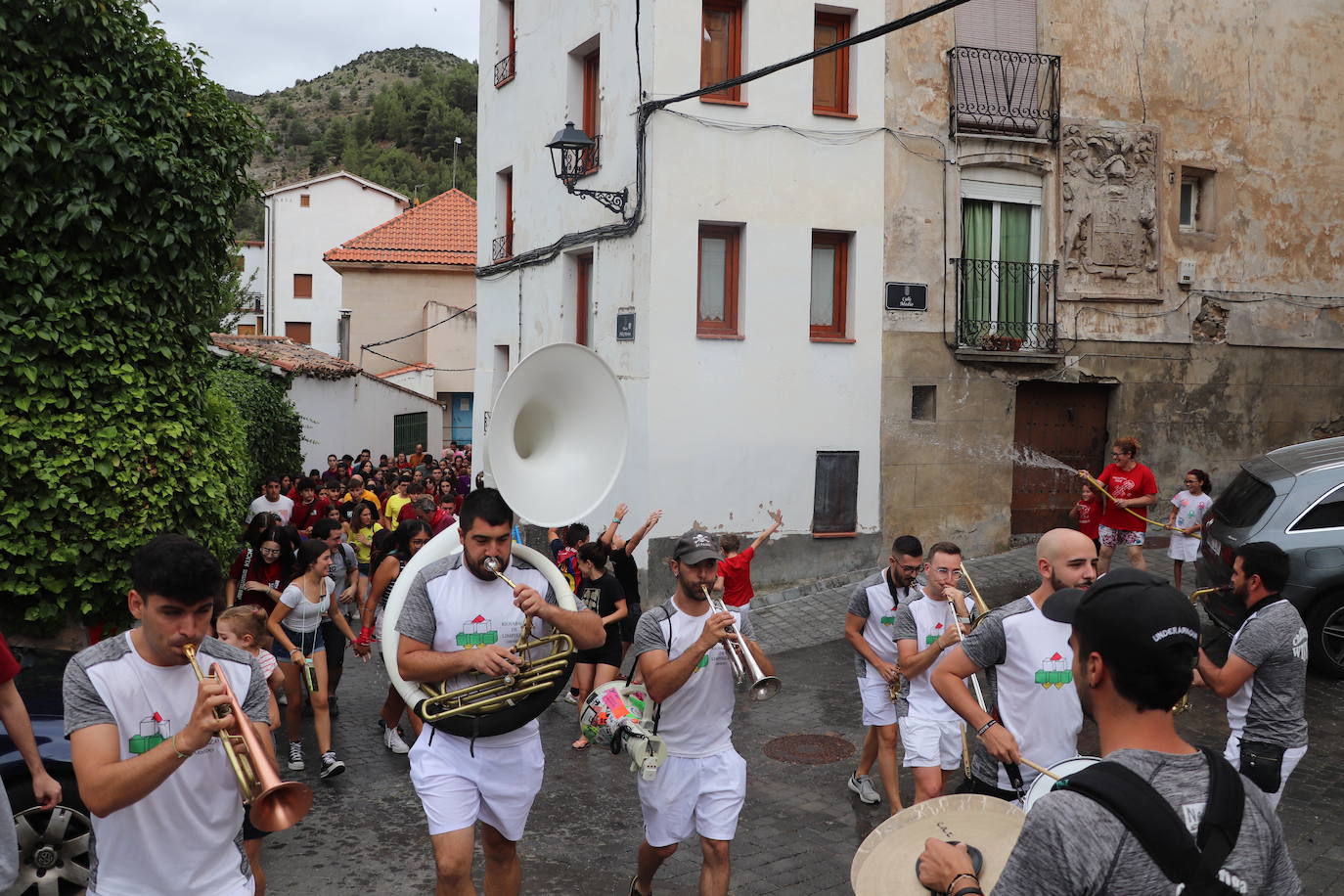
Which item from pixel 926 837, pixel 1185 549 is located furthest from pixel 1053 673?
pixel 1185 549

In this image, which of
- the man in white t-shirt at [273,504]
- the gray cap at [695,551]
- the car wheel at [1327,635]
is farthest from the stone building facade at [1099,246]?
the gray cap at [695,551]

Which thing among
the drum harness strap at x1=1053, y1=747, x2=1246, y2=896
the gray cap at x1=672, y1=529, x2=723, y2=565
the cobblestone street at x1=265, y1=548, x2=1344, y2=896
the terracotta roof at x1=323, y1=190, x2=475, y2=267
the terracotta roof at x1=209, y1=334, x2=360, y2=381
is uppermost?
the terracotta roof at x1=323, y1=190, x2=475, y2=267

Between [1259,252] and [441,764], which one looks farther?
[1259,252]

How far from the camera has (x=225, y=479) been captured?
997 cm

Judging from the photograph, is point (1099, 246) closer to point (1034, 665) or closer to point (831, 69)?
point (831, 69)

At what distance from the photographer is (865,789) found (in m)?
7.60

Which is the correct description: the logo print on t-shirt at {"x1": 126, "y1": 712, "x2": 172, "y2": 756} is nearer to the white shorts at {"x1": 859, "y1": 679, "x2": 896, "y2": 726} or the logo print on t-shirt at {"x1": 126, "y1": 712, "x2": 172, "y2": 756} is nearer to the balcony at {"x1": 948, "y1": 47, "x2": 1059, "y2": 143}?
the white shorts at {"x1": 859, "y1": 679, "x2": 896, "y2": 726}

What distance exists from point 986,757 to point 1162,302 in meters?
13.0

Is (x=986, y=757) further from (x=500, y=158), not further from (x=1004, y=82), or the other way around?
(x=500, y=158)

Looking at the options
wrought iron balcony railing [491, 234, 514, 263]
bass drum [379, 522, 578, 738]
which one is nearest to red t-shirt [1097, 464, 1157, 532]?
bass drum [379, 522, 578, 738]

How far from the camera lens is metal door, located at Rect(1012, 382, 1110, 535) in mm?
16188

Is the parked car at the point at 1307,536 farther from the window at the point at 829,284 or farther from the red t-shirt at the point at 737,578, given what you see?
the window at the point at 829,284

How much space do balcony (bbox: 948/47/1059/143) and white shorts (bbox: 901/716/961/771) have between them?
10.6 metres

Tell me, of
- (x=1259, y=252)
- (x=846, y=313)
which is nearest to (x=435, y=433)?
(x=846, y=313)
